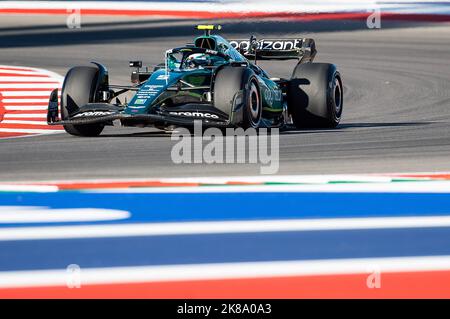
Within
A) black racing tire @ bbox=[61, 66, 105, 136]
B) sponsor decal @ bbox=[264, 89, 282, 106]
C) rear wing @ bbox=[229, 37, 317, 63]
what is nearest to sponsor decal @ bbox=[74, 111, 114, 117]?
black racing tire @ bbox=[61, 66, 105, 136]

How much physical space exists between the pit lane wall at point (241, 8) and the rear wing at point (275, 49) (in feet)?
44.2

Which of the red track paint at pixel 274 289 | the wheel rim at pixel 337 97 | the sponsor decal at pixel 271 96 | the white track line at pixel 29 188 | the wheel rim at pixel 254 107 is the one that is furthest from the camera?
the wheel rim at pixel 337 97

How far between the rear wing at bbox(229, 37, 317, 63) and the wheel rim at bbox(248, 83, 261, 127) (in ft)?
5.28

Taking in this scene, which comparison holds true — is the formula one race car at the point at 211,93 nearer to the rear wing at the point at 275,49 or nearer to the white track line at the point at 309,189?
the rear wing at the point at 275,49

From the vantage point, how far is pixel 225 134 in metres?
13.3

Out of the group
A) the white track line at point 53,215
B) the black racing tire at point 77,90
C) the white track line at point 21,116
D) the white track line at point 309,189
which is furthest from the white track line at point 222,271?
the white track line at point 21,116

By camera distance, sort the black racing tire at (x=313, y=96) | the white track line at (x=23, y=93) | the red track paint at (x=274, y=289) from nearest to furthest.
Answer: the red track paint at (x=274, y=289) < the black racing tire at (x=313, y=96) < the white track line at (x=23, y=93)

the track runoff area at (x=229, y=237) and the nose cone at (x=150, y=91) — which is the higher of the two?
the nose cone at (x=150, y=91)

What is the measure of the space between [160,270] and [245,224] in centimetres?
131

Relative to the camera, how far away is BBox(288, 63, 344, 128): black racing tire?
14.2 meters

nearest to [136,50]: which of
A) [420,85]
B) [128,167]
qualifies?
[420,85]

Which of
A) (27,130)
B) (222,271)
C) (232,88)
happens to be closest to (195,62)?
(232,88)

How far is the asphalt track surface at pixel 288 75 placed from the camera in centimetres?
1125

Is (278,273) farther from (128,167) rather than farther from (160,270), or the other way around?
(128,167)
